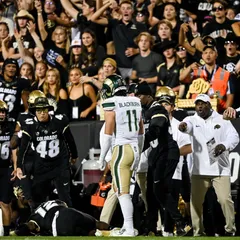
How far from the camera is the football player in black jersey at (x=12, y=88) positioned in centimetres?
1616

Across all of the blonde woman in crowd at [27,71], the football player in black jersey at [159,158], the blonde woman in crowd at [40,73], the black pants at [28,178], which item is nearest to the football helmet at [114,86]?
the football player in black jersey at [159,158]

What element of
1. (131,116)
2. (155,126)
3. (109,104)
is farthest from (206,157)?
(109,104)

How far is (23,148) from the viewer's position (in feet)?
44.9

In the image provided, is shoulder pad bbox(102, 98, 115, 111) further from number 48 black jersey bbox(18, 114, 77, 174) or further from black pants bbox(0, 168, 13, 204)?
black pants bbox(0, 168, 13, 204)

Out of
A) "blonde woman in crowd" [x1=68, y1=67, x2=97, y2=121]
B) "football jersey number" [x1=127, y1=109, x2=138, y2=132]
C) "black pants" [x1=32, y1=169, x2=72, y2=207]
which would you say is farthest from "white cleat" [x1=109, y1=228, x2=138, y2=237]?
"blonde woman in crowd" [x1=68, y1=67, x2=97, y2=121]

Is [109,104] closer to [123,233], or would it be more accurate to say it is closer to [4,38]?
[123,233]

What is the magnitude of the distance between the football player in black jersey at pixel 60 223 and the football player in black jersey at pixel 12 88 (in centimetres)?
427

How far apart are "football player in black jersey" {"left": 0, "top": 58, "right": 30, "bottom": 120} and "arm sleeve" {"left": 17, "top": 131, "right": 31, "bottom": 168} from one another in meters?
2.48

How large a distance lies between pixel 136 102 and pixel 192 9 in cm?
616

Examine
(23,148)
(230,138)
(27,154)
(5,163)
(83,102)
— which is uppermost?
(83,102)

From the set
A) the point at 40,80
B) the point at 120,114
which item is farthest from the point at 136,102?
the point at 40,80

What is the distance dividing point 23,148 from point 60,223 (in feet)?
7.30

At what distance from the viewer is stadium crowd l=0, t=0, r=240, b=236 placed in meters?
12.2

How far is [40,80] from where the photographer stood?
16.9 m
